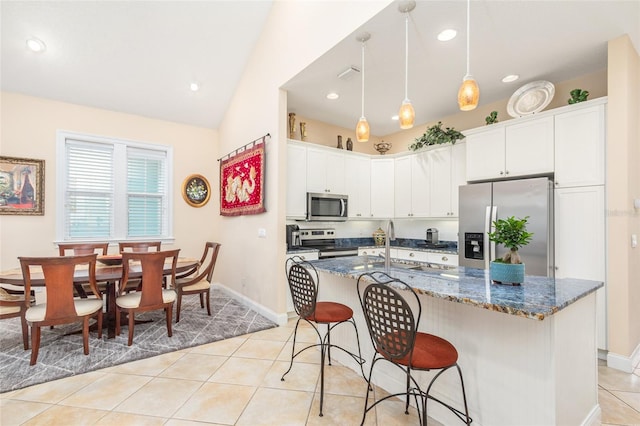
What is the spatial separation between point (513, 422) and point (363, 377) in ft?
3.66

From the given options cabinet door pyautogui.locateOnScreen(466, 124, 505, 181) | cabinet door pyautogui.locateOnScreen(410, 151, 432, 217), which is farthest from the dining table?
cabinet door pyautogui.locateOnScreen(466, 124, 505, 181)

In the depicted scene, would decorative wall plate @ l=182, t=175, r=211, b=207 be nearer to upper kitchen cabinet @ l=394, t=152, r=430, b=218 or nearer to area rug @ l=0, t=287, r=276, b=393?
area rug @ l=0, t=287, r=276, b=393

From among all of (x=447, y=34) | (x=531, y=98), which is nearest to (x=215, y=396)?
Answer: (x=447, y=34)

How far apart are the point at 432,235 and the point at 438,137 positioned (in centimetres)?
152

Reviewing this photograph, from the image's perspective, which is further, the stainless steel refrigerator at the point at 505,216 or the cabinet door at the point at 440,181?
the cabinet door at the point at 440,181

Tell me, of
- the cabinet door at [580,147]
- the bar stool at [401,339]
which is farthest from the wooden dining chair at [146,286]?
the cabinet door at [580,147]

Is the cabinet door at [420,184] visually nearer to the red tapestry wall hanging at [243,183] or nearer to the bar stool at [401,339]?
the red tapestry wall hanging at [243,183]

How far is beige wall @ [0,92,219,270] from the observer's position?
393 centimetres

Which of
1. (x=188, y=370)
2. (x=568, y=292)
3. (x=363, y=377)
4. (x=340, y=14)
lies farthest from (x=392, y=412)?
(x=340, y=14)

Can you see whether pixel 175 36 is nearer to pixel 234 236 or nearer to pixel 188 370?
pixel 234 236

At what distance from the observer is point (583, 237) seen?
112 inches

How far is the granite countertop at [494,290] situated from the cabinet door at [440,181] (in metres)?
2.22

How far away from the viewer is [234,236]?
15.9 ft

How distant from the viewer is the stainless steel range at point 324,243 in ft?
14.2
